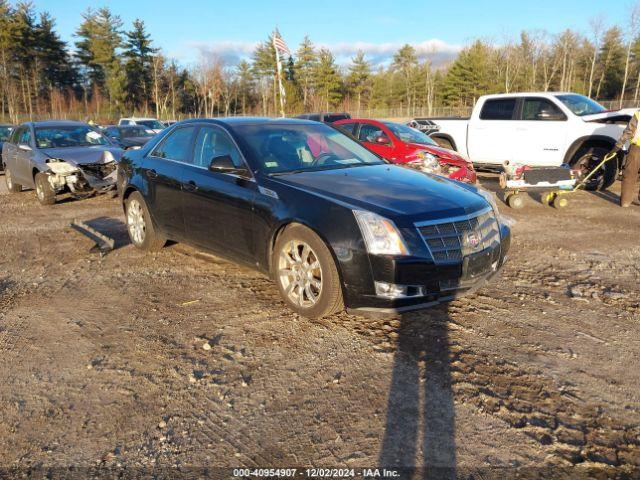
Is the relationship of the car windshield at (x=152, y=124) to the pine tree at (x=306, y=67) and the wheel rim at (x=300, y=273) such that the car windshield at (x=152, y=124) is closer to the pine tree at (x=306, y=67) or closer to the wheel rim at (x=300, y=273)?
the wheel rim at (x=300, y=273)

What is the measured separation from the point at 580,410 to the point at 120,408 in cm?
269

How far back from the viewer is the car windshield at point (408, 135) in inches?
435

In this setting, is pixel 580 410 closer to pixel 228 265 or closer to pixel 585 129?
pixel 228 265

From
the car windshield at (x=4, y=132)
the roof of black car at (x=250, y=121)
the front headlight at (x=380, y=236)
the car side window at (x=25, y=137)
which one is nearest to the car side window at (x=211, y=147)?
the roof of black car at (x=250, y=121)

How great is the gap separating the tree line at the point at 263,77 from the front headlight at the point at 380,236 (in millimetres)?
56232

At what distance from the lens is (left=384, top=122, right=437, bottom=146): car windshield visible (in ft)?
36.3

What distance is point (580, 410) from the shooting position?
2.94 m

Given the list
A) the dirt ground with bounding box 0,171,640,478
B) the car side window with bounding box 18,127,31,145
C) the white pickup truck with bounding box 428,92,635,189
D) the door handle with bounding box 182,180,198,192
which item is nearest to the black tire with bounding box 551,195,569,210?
the white pickup truck with bounding box 428,92,635,189

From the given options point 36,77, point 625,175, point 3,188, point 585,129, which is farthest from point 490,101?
point 36,77

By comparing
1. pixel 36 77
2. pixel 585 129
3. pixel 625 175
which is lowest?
pixel 625 175

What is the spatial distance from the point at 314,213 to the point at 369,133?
8.21 metres

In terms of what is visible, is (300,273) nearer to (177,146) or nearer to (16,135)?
(177,146)

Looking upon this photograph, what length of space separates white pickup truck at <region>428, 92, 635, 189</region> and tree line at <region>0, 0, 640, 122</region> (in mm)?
50955

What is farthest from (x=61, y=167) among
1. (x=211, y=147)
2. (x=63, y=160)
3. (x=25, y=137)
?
(x=211, y=147)
